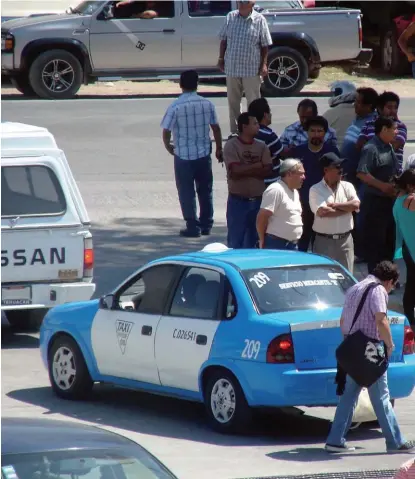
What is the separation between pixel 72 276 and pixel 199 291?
111 inches

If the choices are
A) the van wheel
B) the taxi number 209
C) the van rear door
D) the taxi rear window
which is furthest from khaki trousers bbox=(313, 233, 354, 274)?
the taxi number 209

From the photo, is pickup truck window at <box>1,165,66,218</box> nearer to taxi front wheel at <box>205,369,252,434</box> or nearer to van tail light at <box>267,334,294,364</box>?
taxi front wheel at <box>205,369,252,434</box>

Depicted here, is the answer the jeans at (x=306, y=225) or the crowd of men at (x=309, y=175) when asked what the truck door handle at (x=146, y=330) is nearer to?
the crowd of men at (x=309, y=175)

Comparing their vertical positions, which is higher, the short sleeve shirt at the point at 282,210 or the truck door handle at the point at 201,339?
the short sleeve shirt at the point at 282,210

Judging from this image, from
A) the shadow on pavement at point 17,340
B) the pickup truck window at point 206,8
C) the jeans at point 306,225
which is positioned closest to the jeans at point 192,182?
the jeans at point 306,225

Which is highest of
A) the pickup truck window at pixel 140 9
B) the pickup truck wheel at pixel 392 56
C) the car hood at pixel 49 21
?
the pickup truck window at pixel 140 9

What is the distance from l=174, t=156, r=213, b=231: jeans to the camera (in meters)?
16.3

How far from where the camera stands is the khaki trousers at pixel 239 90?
18.5m

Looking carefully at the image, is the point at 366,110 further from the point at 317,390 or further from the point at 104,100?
the point at 104,100

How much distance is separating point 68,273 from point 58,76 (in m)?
13.0

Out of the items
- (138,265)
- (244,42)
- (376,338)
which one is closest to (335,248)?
(376,338)

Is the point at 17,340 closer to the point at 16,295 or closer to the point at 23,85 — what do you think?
the point at 16,295

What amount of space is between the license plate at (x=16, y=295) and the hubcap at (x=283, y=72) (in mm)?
13695

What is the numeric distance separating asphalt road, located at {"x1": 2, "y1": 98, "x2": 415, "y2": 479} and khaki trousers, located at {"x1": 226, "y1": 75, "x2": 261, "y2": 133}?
4.37ft
